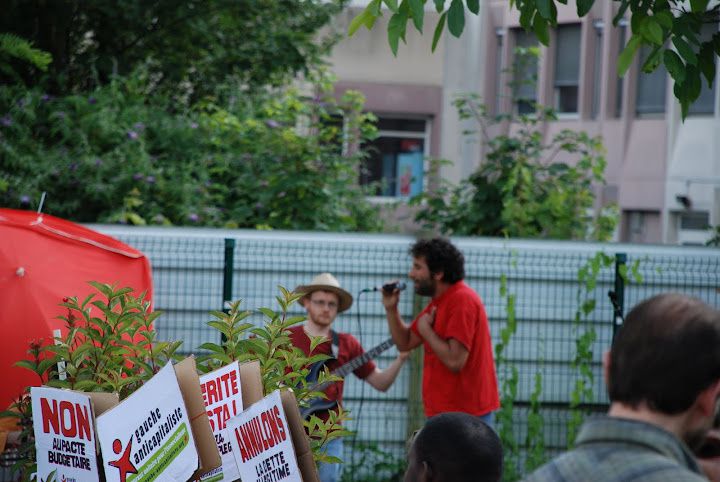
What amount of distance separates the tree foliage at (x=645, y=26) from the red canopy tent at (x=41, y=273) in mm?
2015

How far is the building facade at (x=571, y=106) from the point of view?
2252 centimetres

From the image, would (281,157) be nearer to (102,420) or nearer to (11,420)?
(11,420)

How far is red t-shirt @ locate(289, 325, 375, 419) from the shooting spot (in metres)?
7.07

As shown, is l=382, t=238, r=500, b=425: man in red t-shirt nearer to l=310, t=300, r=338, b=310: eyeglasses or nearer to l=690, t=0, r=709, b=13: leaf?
l=310, t=300, r=338, b=310: eyeglasses

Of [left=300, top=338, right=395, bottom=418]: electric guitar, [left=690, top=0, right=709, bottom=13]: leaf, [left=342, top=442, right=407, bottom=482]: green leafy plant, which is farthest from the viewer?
[left=342, top=442, right=407, bottom=482]: green leafy plant

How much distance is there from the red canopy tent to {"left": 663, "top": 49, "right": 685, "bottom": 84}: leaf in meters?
2.77

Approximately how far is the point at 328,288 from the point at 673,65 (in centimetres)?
285

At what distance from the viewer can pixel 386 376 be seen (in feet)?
24.7

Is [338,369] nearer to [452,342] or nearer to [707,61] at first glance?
[452,342]

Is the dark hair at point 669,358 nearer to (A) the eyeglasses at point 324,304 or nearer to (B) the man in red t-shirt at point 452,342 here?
(B) the man in red t-shirt at point 452,342

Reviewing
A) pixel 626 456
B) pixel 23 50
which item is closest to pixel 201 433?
pixel 626 456

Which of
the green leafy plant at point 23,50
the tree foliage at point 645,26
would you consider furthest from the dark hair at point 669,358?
the green leafy plant at point 23,50

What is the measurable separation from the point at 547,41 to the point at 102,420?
2842mm

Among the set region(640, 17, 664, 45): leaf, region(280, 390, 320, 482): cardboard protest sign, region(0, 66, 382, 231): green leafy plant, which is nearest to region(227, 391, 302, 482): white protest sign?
region(280, 390, 320, 482): cardboard protest sign
